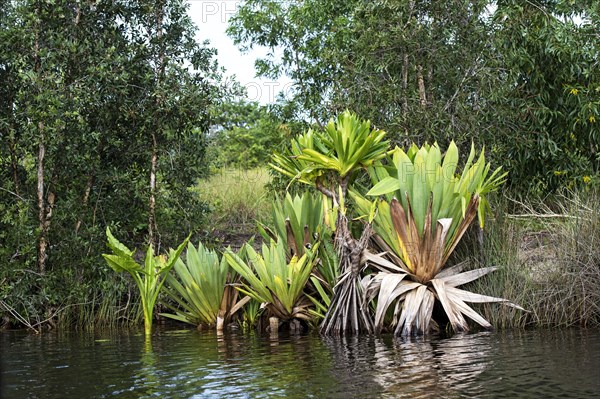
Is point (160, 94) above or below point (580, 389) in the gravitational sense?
above

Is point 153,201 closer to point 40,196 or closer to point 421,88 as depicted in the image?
point 40,196

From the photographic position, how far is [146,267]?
959 centimetres

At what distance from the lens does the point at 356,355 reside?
6.71 m

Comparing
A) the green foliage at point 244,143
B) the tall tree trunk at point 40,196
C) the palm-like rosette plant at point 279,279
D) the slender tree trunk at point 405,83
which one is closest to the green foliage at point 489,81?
the slender tree trunk at point 405,83

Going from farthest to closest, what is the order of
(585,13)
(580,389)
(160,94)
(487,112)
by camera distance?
(585,13), (487,112), (160,94), (580,389)

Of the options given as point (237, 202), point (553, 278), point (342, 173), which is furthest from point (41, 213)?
point (553, 278)

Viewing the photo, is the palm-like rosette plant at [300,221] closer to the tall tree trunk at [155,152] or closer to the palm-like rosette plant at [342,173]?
the palm-like rosette plant at [342,173]

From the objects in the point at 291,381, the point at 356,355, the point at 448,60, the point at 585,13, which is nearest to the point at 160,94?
the point at 448,60

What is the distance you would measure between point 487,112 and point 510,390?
7154 mm

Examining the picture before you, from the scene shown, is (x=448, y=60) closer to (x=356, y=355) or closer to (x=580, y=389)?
(x=356, y=355)

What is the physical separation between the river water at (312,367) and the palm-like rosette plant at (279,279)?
1.96 ft

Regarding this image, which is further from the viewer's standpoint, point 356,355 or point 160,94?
point 160,94

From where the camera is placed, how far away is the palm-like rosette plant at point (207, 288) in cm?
961

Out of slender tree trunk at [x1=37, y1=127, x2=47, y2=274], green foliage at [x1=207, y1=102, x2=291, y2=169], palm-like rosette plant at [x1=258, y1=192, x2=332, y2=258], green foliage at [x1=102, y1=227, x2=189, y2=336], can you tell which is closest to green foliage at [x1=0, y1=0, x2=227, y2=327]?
slender tree trunk at [x1=37, y1=127, x2=47, y2=274]
